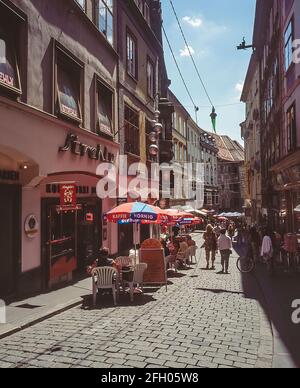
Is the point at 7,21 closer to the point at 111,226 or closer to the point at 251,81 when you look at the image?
the point at 111,226

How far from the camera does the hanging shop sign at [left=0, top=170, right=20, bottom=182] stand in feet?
32.6

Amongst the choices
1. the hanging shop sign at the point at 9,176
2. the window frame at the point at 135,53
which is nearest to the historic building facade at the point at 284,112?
the window frame at the point at 135,53

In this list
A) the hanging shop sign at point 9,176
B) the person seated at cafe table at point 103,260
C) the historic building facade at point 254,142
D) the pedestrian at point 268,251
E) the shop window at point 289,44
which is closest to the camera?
the hanging shop sign at point 9,176

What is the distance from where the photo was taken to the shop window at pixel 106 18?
16.1 metres

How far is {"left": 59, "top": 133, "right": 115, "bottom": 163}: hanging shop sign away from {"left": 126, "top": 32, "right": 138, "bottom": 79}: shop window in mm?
5612

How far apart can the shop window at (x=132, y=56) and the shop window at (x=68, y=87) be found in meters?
6.46

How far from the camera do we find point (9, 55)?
400 inches

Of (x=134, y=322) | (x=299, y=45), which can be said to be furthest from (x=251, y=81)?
(x=134, y=322)

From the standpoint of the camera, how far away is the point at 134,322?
26.6 feet

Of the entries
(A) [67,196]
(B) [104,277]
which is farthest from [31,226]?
(B) [104,277]

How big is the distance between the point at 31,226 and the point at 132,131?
36.0 feet

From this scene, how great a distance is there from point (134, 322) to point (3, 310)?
3.05 metres

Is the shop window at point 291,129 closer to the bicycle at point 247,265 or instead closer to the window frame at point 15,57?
the bicycle at point 247,265
